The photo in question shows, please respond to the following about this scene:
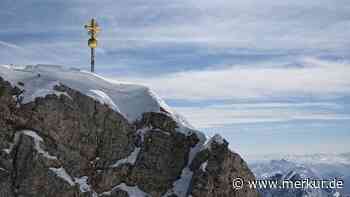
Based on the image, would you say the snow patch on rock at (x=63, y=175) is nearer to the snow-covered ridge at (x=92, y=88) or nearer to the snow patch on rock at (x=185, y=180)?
the snow-covered ridge at (x=92, y=88)

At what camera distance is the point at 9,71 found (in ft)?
268

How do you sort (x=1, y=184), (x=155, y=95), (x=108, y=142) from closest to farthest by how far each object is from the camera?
(x=1, y=184) < (x=108, y=142) < (x=155, y=95)

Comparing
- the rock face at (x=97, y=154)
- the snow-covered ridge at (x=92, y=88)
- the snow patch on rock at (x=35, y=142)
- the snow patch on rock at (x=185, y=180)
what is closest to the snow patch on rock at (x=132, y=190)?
the rock face at (x=97, y=154)

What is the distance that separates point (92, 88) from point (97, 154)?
12299 mm

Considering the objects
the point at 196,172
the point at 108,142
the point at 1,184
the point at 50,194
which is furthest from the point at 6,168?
the point at 196,172

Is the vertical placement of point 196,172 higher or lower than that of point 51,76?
lower

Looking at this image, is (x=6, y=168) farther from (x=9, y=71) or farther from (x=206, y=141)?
(x=206, y=141)

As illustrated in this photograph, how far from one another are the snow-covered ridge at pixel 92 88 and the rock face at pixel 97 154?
113 centimetres

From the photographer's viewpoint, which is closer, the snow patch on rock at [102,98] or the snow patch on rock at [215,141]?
the snow patch on rock at [215,141]

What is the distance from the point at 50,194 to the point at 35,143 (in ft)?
25.4

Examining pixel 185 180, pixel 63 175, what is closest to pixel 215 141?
pixel 185 180

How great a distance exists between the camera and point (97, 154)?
254 feet

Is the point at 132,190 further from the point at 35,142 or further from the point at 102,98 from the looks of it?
the point at 35,142

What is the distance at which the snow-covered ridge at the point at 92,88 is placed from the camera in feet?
259
